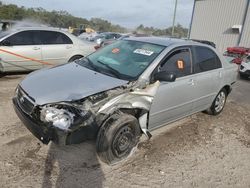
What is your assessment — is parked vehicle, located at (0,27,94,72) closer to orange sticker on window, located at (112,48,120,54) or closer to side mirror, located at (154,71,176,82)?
orange sticker on window, located at (112,48,120,54)

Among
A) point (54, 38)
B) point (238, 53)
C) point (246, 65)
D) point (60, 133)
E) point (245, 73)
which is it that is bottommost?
point (245, 73)

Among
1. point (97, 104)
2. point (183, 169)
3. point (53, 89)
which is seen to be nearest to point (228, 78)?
point (183, 169)

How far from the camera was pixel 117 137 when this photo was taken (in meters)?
3.16

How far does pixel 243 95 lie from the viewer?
7.66m

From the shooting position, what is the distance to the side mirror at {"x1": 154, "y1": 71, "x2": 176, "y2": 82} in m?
3.37

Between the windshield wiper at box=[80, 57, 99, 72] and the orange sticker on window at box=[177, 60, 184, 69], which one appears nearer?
the windshield wiper at box=[80, 57, 99, 72]

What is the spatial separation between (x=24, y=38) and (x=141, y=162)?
17.8 ft

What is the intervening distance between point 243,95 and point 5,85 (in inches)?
277

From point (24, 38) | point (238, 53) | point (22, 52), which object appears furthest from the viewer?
point (238, 53)

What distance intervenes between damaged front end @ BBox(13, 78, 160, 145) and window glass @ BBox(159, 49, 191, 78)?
760 millimetres

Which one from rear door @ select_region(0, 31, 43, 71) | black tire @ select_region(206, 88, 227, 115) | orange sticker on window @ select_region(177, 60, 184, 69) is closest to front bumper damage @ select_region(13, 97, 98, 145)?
orange sticker on window @ select_region(177, 60, 184, 69)

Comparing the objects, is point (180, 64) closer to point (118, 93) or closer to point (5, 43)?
point (118, 93)

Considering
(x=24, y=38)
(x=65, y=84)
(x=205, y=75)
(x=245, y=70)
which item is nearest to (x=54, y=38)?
(x=24, y=38)

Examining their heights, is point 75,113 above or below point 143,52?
below
